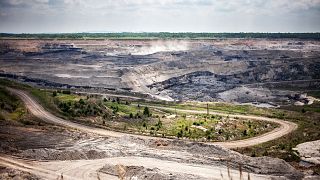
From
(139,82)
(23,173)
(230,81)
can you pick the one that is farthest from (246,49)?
(23,173)

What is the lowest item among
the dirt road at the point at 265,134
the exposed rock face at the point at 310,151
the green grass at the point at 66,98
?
the dirt road at the point at 265,134

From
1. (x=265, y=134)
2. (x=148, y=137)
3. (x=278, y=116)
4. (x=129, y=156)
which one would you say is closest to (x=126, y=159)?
(x=129, y=156)

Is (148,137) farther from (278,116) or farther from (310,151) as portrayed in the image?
(278,116)

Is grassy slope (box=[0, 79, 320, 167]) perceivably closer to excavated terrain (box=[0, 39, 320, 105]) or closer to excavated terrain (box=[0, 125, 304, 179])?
excavated terrain (box=[0, 125, 304, 179])

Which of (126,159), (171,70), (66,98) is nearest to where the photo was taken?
(126,159)

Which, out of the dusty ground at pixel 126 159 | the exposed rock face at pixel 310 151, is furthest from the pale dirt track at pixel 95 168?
the exposed rock face at pixel 310 151

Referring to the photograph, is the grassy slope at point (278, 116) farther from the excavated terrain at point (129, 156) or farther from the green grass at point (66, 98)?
the excavated terrain at point (129, 156)

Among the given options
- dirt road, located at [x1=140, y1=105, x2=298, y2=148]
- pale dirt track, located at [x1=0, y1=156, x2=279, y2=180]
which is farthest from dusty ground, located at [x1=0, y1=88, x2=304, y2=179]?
dirt road, located at [x1=140, y1=105, x2=298, y2=148]

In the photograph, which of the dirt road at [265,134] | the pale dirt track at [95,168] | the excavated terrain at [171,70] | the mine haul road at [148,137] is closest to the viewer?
the pale dirt track at [95,168]
